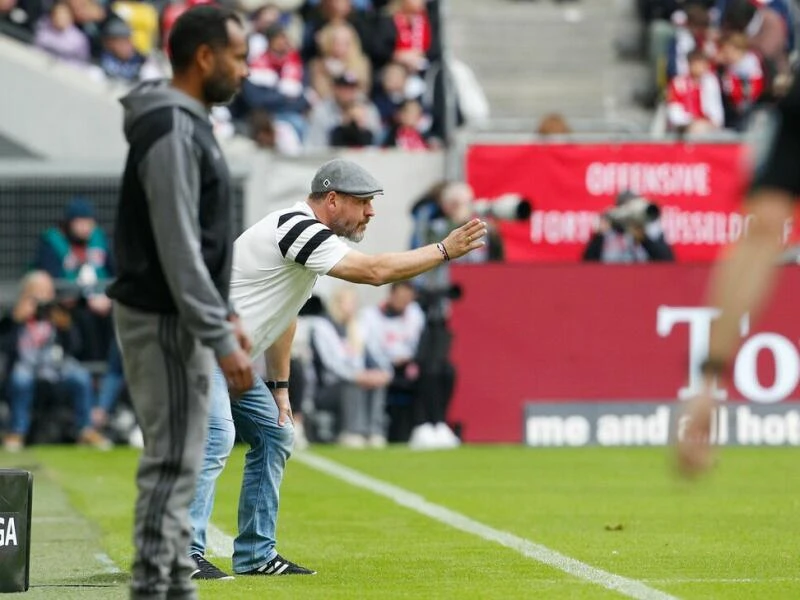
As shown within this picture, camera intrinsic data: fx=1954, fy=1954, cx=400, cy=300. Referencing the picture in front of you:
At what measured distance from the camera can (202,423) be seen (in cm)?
661

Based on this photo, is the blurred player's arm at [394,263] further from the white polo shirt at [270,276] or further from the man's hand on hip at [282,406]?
the man's hand on hip at [282,406]

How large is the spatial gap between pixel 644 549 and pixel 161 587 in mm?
4192

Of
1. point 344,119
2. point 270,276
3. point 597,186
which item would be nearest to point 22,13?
point 344,119

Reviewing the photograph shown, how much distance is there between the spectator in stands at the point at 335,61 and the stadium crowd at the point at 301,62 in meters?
0.01

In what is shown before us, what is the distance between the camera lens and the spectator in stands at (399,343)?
1952 centimetres

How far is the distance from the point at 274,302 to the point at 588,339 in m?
10.7

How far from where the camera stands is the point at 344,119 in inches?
881

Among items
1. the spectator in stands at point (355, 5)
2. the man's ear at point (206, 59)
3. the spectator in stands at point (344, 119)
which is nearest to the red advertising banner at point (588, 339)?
the spectator in stands at point (344, 119)

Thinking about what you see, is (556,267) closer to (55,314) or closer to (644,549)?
(55,314)

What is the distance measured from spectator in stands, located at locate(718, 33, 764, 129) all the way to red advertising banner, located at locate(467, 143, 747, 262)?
2616 mm

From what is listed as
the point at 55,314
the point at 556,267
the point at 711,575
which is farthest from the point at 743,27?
the point at 711,575

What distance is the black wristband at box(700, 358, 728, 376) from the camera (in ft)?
16.8

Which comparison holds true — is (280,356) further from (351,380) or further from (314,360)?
(314,360)

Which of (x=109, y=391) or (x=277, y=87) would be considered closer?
(x=109, y=391)
